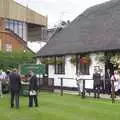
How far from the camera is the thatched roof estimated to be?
35.7 m

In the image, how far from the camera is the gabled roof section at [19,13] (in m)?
66.8

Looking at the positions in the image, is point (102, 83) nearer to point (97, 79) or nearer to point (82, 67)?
point (97, 79)

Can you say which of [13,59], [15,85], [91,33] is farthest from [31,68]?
[13,59]

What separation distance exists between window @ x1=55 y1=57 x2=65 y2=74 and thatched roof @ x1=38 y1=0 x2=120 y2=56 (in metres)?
0.69

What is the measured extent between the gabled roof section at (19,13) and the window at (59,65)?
26.1 m

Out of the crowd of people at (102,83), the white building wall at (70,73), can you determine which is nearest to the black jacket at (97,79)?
the crowd of people at (102,83)

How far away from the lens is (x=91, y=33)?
127 ft

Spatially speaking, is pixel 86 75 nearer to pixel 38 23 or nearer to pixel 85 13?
pixel 85 13

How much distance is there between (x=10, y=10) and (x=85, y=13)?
24341 mm

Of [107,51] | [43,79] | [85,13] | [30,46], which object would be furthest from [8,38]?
[107,51]

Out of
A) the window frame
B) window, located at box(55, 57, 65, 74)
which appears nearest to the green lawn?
window, located at box(55, 57, 65, 74)

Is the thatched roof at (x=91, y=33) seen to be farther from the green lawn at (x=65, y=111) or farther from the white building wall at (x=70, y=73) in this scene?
the green lawn at (x=65, y=111)

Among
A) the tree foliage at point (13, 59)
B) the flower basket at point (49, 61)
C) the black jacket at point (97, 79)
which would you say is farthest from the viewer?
the tree foliage at point (13, 59)

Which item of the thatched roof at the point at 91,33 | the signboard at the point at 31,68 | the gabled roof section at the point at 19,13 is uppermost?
the gabled roof section at the point at 19,13
